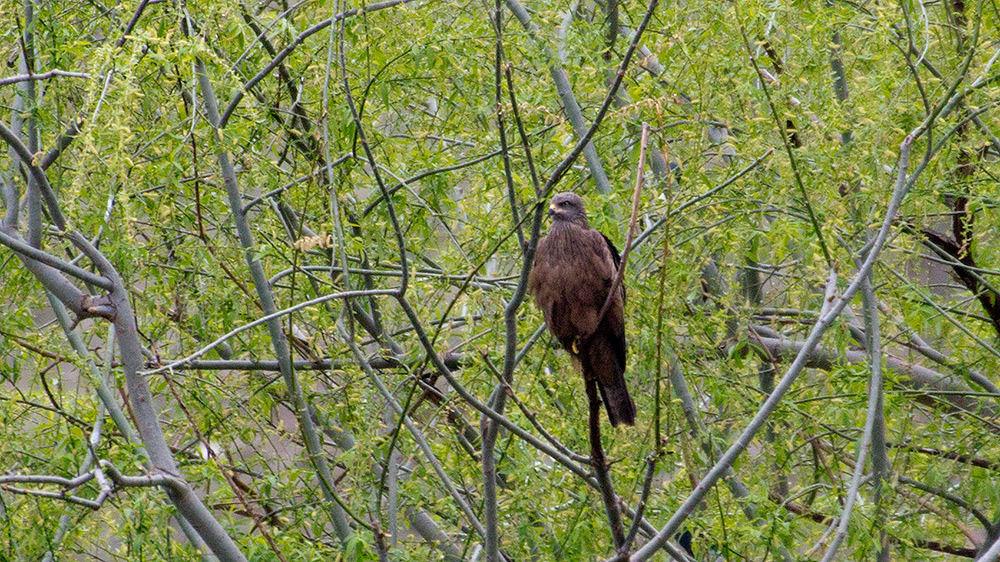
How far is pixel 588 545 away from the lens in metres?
4.70

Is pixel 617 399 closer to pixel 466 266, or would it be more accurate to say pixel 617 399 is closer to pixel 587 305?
pixel 587 305

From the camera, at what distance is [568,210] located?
4.37 m

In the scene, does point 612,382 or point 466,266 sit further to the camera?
point 466,266

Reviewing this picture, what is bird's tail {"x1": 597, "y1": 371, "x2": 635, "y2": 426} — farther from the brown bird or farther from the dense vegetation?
the dense vegetation

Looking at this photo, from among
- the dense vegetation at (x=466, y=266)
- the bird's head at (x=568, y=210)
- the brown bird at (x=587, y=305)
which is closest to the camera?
the brown bird at (x=587, y=305)

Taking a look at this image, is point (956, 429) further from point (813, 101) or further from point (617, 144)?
point (617, 144)

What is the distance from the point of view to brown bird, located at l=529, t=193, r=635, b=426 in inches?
158

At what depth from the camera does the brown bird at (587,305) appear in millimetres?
4023

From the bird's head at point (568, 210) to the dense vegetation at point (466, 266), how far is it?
0.27 m

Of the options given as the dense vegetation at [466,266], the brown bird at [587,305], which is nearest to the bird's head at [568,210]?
the brown bird at [587,305]

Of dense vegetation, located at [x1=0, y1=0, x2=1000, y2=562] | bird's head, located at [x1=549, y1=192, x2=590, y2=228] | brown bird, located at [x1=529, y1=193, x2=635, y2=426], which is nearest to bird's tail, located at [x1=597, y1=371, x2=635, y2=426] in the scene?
brown bird, located at [x1=529, y1=193, x2=635, y2=426]

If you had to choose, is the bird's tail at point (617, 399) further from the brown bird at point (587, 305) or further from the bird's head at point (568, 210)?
the bird's head at point (568, 210)

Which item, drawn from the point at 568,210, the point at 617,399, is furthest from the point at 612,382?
the point at 568,210

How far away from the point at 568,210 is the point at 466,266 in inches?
35.3
